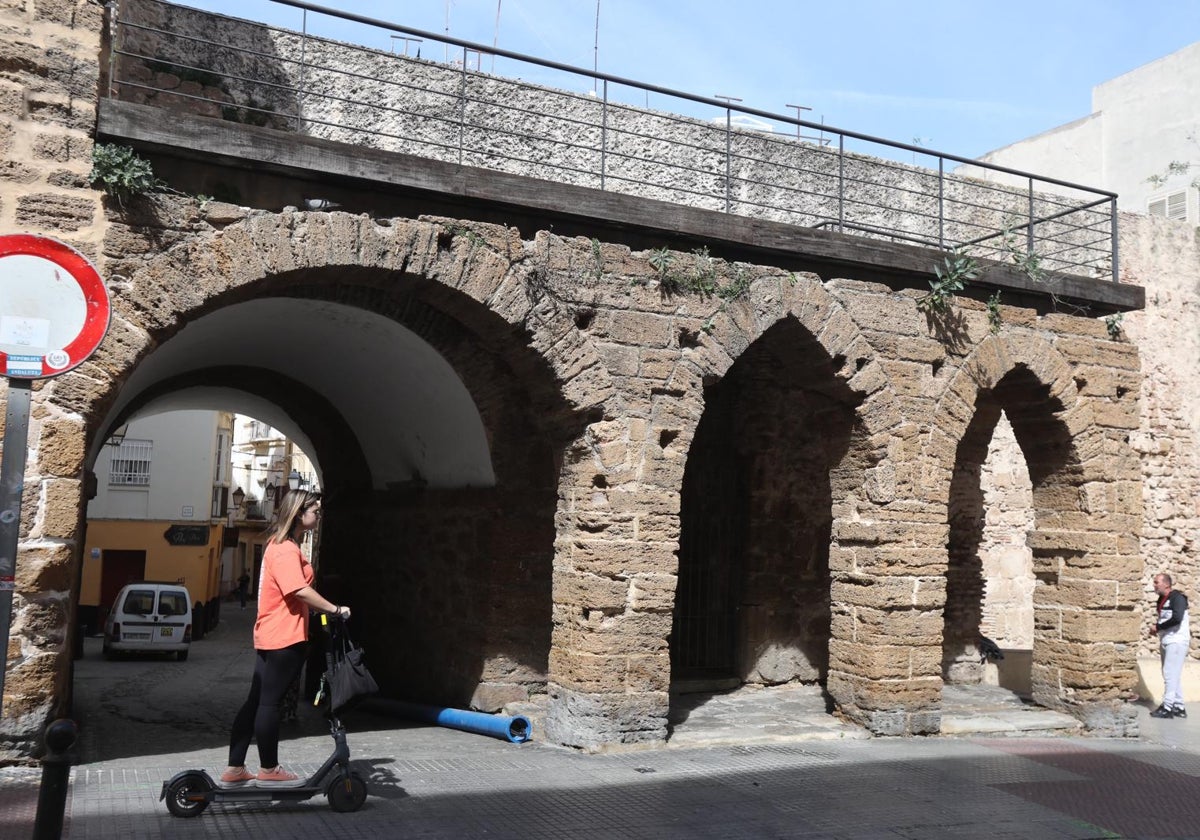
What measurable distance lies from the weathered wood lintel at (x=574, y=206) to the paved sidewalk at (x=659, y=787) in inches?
140

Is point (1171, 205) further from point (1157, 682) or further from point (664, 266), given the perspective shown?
point (664, 266)

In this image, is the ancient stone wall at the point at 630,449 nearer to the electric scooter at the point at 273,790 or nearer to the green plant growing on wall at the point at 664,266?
the green plant growing on wall at the point at 664,266

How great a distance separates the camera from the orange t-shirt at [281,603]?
5371 mm

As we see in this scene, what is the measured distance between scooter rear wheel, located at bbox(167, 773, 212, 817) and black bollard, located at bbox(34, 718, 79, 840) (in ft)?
4.62

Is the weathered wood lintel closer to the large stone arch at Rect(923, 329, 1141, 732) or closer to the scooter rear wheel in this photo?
the large stone arch at Rect(923, 329, 1141, 732)

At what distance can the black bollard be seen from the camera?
368cm

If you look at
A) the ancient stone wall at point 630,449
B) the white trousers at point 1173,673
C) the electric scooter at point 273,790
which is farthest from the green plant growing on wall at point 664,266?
the white trousers at point 1173,673

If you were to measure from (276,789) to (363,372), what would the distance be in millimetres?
5045

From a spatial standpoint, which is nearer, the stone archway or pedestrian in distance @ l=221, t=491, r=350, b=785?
pedestrian in distance @ l=221, t=491, r=350, b=785

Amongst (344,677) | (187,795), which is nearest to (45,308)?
(344,677)

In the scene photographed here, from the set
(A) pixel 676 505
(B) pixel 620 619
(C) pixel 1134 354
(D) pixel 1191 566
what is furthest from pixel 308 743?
(D) pixel 1191 566

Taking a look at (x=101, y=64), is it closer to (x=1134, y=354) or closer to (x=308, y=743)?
(x=308, y=743)

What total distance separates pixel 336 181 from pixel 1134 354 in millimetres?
7179

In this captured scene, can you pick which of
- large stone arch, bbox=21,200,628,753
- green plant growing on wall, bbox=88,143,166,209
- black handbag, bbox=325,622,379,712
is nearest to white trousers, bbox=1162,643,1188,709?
large stone arch, bbox=21,200,628,753
